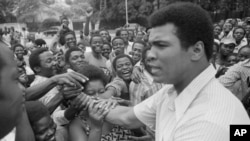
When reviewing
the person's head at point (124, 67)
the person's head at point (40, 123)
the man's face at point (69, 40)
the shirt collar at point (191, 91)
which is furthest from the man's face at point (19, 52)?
the shirt collar at point (191, 91)

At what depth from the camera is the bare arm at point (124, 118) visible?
2144mm

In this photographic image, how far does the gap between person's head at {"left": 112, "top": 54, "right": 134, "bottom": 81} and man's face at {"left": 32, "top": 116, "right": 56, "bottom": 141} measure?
2.00 metres

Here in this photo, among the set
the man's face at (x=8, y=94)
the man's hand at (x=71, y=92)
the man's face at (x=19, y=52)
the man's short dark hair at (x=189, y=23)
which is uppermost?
the man's short dark hair at (x=189, y=23)

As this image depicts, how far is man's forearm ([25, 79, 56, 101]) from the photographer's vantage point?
2549mm

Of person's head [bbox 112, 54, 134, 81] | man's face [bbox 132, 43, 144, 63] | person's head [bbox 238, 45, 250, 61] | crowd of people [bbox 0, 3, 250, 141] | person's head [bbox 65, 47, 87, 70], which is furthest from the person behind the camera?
man's face [bbox 132, 43, 144, 63]

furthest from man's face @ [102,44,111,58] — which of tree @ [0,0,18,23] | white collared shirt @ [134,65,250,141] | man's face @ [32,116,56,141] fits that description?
tree @ [0,0,18,23]

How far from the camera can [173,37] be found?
1595mm

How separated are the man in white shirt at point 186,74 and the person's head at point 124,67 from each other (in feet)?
7.75

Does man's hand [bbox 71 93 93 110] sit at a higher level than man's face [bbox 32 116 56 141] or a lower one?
higher

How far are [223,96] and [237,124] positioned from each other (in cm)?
16

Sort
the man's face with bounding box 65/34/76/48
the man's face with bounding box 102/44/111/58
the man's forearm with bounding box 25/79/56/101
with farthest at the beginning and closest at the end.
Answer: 1. the man's face with bounding box 102/44/111/58
2. the man's face with bounding box 65/34/76/48
3. the man's forearm with bounding box 25/79/56/101

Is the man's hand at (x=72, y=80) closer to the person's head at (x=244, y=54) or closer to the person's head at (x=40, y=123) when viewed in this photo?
the person's head at (x=40, y=123)

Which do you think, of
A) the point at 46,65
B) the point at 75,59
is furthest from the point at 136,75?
the point at 46,65

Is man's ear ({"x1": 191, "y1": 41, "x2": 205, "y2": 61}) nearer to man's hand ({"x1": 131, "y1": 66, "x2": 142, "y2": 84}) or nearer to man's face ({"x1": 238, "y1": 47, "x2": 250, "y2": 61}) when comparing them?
man's hand ({"x1": 131, "y1": 66, "x2": 142, "y2": 84})
